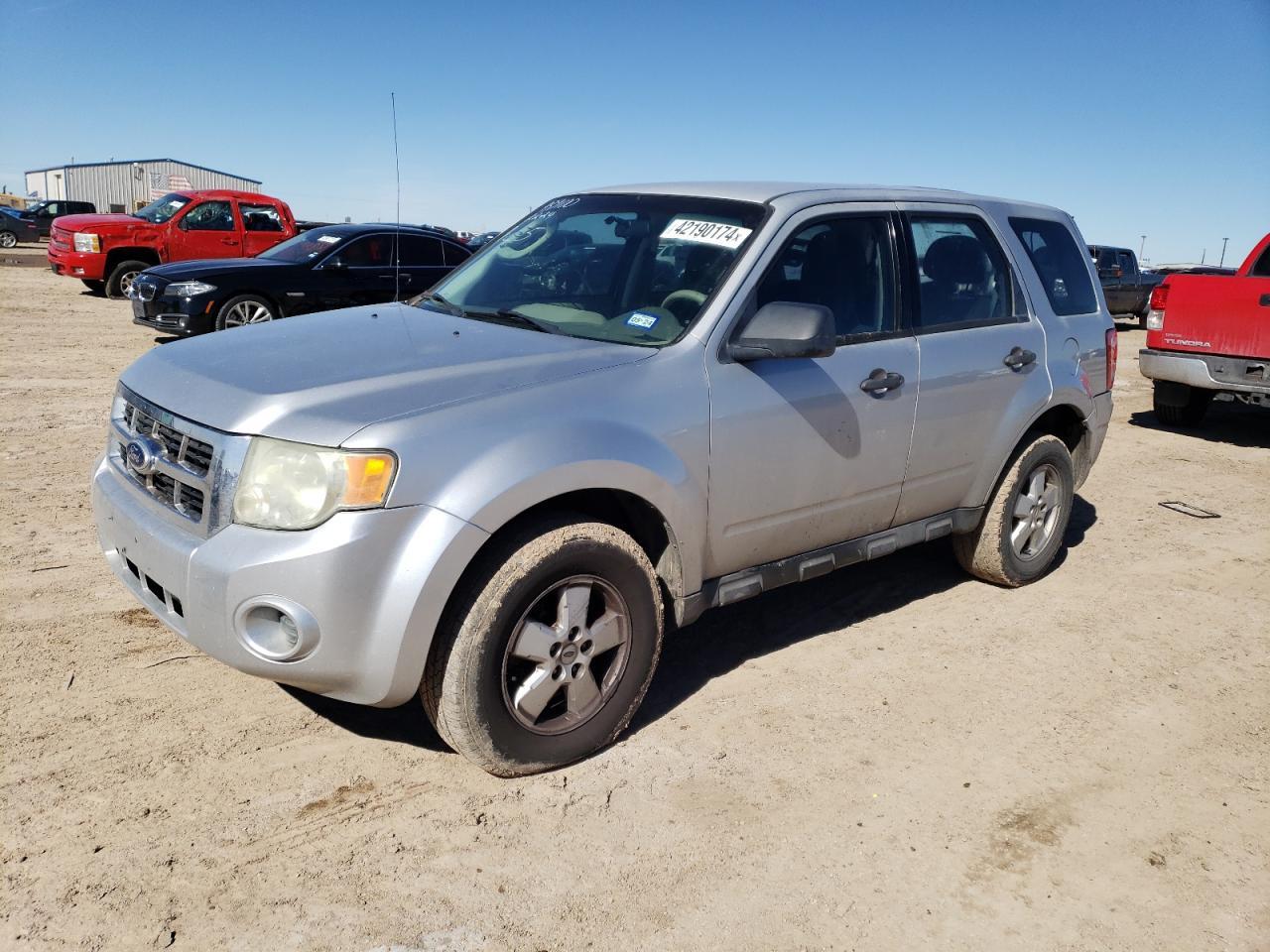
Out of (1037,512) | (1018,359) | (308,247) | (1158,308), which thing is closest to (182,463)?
(1018,359)

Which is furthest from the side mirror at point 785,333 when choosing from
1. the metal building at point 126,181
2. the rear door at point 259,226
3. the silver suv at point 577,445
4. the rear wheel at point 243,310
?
the metal building at point 126,181

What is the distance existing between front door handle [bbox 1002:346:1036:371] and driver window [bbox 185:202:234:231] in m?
14.3

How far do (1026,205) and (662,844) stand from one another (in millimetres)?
3749

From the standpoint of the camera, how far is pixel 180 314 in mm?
11219

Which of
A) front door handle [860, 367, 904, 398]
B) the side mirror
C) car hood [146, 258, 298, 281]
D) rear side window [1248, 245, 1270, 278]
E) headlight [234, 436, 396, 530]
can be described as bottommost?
headlight [234, 436, 396, 530]

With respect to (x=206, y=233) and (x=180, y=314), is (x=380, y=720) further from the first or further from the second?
(x=206, y=233)

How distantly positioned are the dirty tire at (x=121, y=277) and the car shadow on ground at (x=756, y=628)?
1507 centimetres

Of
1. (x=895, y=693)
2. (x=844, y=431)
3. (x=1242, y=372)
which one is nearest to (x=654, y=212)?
(x=844, y=431)

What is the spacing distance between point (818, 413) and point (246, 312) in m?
9.33

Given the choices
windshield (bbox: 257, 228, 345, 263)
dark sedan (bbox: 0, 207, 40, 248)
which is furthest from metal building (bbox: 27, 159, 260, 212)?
windshield (bbox: 257, 228, 345, 263)

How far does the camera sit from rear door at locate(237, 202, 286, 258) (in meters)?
16.2

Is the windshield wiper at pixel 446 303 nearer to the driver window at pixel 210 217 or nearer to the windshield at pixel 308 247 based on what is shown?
the windshield at pixel 308 247

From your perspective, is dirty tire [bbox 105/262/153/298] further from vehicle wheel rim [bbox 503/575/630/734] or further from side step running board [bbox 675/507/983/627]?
vehicle wheel rim [bbox 503/575/630/734]

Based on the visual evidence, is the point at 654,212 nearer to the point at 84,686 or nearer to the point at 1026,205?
the point at 1026,205
